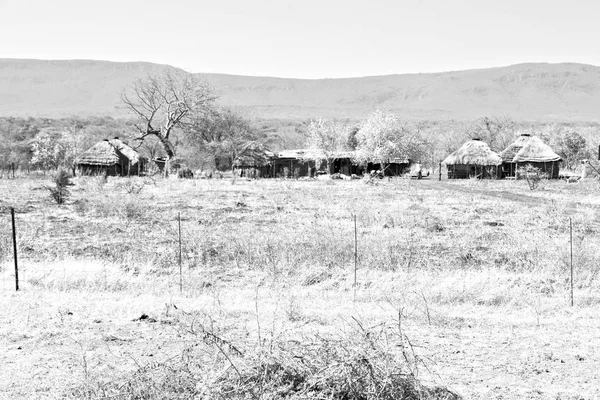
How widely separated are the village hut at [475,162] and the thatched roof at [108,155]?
90.2 feet

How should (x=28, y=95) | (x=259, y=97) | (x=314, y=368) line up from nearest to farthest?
(x=314, y=368)
(x=28, y=95)
(x=259, y=97)

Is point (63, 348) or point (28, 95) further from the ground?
point (28, 95)

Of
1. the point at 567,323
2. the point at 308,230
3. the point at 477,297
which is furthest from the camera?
the point at 308,230

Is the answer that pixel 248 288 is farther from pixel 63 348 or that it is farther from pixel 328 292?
pixel 63 348

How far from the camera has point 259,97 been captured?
194625 mm

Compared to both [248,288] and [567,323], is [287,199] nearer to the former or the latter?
[248,288]

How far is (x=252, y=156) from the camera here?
2347 inches

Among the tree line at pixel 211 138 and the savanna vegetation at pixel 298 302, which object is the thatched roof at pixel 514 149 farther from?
the savanna vegetation at pixel 298 302

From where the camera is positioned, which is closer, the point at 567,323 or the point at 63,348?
the point at 63,348

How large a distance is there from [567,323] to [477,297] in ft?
6.34

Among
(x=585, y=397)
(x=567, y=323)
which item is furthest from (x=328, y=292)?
(x=585, y=397)

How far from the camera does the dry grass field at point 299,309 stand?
5.50 m

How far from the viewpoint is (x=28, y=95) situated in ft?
582

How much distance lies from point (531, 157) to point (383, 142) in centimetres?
1244
